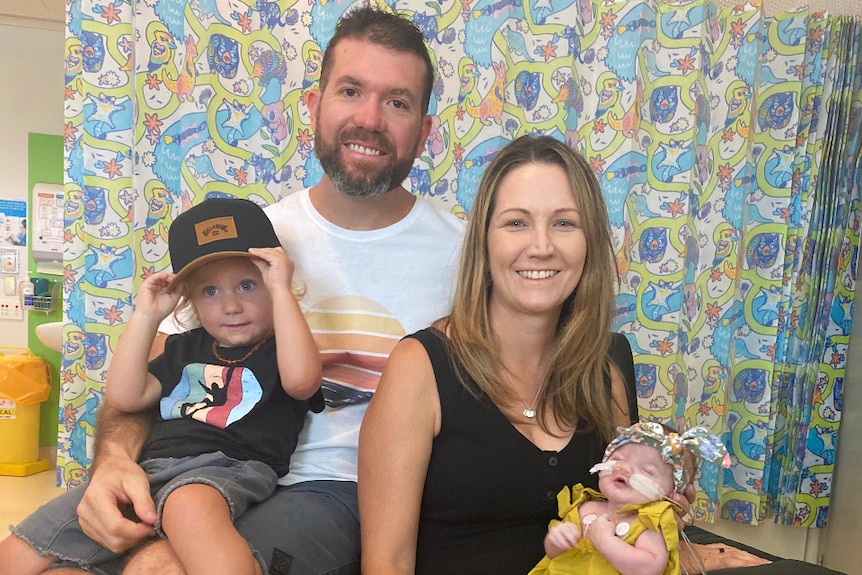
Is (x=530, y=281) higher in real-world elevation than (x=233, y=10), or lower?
lower

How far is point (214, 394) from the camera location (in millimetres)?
1324

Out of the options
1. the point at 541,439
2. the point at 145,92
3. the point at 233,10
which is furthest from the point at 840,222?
the point at 145,92

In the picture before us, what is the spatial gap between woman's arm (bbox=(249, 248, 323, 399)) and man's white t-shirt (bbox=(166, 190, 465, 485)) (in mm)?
249

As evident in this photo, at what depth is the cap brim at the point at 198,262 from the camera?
1.29 meters

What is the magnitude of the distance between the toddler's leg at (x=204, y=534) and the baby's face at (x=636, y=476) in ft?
1.92

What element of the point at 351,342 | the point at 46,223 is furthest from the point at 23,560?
the point at 46,223

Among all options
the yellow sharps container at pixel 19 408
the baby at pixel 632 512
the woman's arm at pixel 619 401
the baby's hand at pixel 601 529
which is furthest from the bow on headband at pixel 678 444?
the yellow sharps container at pixel 19 408

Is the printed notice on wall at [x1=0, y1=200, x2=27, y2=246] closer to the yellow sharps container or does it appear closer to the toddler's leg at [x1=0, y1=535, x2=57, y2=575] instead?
the yellow sharps container

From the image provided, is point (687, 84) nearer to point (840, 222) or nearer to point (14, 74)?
point (840, 222)

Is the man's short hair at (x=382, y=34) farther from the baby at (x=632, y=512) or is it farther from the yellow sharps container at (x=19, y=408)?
the yellow sharps container at (x=19, y=408)

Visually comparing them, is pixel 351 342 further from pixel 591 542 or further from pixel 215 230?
pixel 591 542

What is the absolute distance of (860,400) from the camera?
7.63ft

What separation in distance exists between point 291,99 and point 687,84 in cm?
129

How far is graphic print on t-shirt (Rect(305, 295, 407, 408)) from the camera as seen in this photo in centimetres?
155
